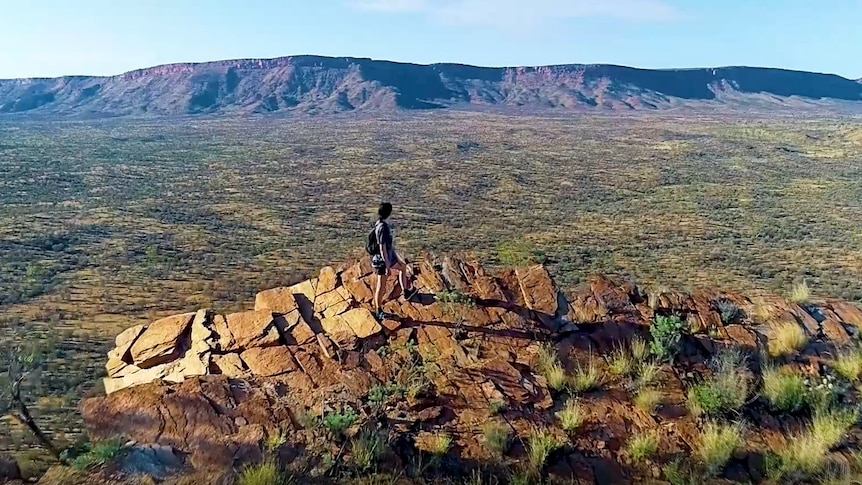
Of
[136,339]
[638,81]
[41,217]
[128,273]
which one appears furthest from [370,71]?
[136,339]

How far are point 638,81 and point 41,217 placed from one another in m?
120

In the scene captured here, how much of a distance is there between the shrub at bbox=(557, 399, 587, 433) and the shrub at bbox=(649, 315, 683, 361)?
130cm

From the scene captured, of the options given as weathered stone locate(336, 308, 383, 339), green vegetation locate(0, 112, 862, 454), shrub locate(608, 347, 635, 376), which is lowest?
green vegetation locate(0, 112, 862, 454)

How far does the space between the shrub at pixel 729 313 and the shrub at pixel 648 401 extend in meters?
2.19

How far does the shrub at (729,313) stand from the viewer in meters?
7.67

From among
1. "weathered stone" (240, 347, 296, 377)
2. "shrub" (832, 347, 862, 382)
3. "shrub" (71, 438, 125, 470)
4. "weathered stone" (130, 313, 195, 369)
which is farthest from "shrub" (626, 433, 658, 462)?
"weathered stone" (130, 313, 195, 369)

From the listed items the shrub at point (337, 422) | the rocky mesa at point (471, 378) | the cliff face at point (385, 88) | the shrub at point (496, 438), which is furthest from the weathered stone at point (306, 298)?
the cliff face at point (385, 88)

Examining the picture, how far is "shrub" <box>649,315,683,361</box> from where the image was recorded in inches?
263

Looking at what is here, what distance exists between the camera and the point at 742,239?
77.0 ft

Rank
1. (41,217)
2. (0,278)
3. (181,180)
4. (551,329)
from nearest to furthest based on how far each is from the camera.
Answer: (551,329) < (0,278) < (41,217) < (181,180)

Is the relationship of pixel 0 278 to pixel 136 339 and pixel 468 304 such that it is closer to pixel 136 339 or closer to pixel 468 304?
pixel 136 339

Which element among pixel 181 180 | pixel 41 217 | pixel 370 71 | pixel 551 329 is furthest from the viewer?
pixel 370 71

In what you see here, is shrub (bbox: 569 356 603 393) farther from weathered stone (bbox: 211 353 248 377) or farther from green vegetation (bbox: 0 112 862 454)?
green vegetation (bbox: 0 112 862 454)

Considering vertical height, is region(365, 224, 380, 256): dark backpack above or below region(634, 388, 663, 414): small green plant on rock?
above
